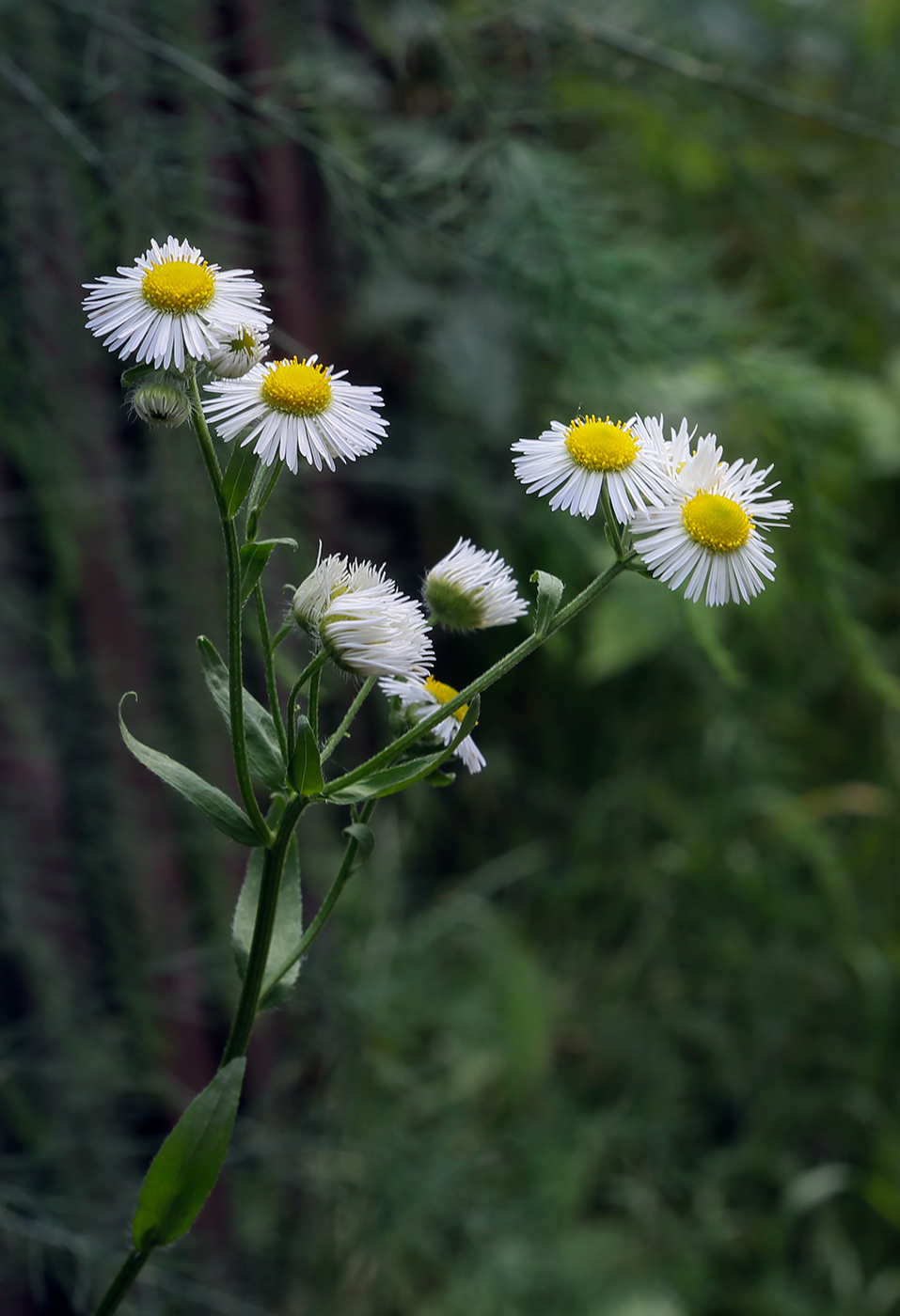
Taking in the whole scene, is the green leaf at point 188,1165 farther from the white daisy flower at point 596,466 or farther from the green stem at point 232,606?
the white daisy flower at point 596,466

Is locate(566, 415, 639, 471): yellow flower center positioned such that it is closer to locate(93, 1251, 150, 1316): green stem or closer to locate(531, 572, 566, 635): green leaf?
locate(531, 572, 566, 635): green leaf

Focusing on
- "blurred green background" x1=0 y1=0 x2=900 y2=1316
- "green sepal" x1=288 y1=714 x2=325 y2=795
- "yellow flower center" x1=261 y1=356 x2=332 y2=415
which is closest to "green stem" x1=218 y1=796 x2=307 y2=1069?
"green sepal" x1=288 y1=714 x2=325 y2=795

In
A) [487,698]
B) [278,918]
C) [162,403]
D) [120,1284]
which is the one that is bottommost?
[120,1284]

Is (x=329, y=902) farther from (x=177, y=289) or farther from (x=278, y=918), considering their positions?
(x=177, y=289)

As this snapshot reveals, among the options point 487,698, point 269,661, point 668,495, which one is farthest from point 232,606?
point 487,698

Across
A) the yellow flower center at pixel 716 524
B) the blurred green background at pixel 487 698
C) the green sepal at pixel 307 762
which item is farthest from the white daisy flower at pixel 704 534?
the blurred green background at pixel 487 698
